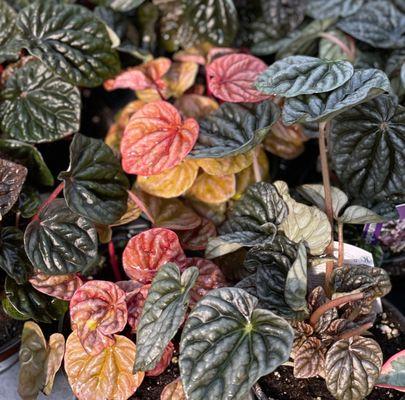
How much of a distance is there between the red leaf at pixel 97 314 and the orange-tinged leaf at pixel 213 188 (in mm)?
358

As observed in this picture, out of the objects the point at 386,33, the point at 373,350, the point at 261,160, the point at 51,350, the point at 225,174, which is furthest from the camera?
the point at 386,33

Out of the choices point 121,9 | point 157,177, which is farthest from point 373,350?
point 121,9

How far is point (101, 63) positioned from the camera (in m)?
1.54

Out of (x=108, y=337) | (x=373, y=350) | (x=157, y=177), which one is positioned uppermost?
(x=157, y=177)

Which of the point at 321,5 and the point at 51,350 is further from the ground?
the point at 321,5

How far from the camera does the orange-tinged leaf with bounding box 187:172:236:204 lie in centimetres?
142

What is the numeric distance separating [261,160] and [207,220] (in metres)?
0.22

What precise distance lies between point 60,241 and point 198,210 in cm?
38

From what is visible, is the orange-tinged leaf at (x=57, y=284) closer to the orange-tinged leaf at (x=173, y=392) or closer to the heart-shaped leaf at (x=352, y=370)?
the orange-tinged leaf at (x=173, y=392)

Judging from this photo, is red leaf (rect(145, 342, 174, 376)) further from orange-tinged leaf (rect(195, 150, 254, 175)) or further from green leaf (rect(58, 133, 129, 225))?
orange-tinged leaf (rect(195, 150, 254, 175))

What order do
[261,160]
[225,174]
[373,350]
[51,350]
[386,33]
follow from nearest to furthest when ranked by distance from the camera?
[373,350] → [51,350] → [225,174] → [261,160] → [386,33]

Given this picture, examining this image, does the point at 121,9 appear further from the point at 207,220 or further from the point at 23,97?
the point at 207,220

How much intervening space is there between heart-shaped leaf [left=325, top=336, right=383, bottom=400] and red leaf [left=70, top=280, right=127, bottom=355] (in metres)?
0.40

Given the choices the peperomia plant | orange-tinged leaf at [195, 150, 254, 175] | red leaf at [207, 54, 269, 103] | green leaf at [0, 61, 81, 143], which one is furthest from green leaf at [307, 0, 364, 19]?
green leaf at [0, 61, 81, 143]
